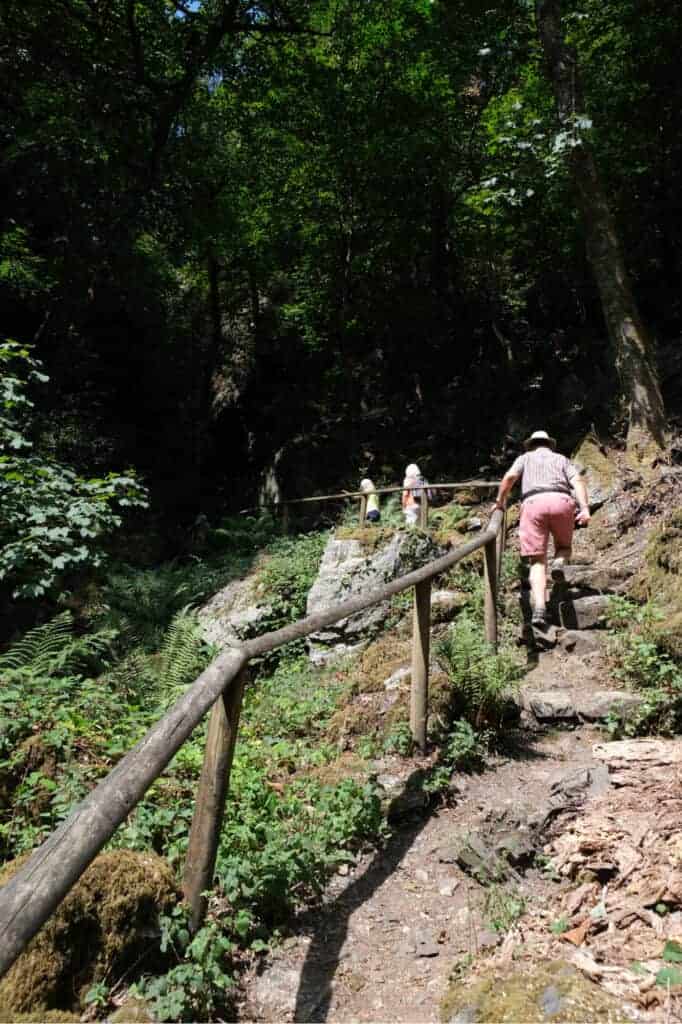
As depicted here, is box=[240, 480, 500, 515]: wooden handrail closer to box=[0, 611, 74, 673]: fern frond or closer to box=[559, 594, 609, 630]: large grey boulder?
box=[559, 594, 609, 630]: large grey boulder

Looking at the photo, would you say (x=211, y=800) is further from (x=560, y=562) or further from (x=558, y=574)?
(x=560, y=562)

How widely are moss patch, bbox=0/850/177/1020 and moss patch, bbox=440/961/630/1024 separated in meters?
1.20

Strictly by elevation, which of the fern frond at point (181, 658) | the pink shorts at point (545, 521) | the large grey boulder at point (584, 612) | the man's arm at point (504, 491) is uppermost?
the man's arm at point (504, 491)

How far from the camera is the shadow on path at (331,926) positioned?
2539mm

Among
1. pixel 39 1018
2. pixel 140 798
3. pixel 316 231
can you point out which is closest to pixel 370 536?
pixel 39 1018

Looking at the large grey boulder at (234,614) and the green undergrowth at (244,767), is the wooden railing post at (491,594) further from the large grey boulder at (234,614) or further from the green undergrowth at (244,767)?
the large grey boulder at (234,614)

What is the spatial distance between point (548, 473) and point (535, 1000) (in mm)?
5276

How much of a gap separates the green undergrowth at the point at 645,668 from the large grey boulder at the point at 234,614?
5267mm

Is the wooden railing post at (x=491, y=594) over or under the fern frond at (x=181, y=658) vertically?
over

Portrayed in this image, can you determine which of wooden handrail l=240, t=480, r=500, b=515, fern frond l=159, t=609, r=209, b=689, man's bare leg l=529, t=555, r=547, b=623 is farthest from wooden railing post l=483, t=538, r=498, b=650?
wooden handrail l=240, t=480, r=500, b=515

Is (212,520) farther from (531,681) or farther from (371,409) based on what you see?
(531,681)

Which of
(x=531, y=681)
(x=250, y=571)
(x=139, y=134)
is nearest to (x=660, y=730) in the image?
(x=531, y=681)

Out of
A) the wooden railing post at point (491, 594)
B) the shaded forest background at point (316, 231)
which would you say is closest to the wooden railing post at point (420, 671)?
the wooden railing post at point (491, 594)

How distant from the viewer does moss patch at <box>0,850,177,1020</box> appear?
7.32ft
